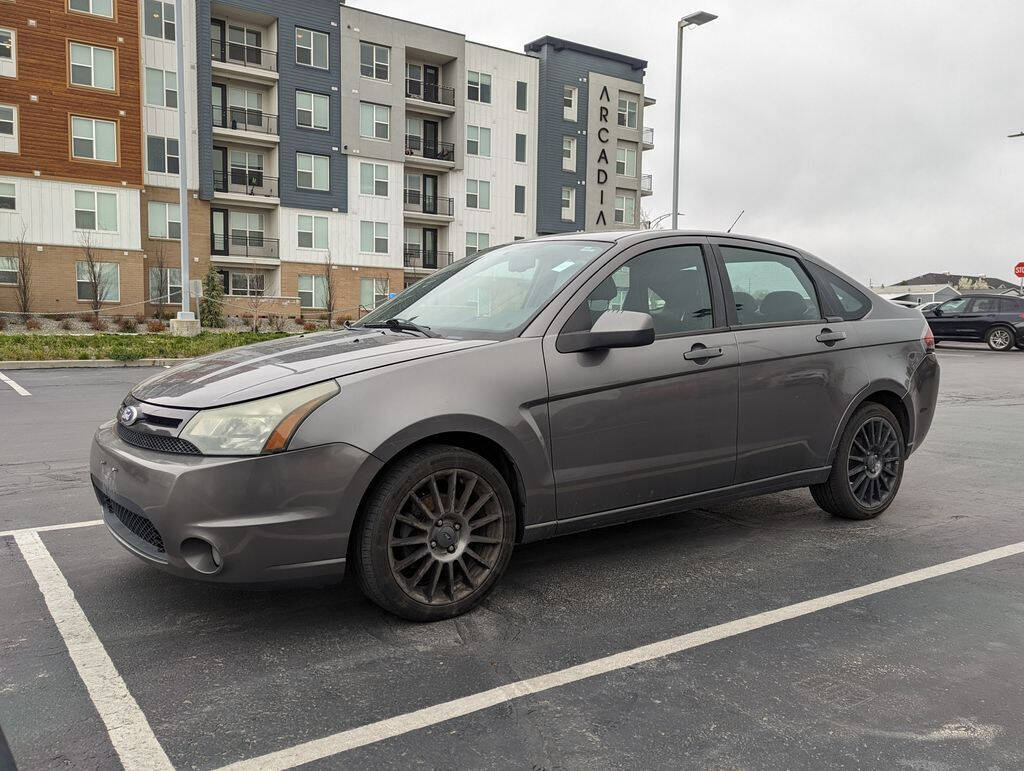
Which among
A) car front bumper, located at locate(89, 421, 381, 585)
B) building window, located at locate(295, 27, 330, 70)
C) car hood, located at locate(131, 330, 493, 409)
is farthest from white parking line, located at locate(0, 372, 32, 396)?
building window, located at locate(295, 27, 330, 70)

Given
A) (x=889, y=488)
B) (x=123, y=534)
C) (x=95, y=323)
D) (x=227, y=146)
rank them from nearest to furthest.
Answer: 1. (x=123, y=534)
2. (x=889, y=488)
3. (x=95, y=323)
4. (x=227, y=146)

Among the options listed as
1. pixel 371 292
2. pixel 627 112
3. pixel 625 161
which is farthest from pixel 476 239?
pixel 627 112

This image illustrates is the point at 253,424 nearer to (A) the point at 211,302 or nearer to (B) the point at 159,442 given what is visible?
(B) the point at 159,442

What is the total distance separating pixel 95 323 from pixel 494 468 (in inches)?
1167

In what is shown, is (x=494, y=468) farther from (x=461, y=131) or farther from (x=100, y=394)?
(x=461, y=131)

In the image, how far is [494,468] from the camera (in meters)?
3.62

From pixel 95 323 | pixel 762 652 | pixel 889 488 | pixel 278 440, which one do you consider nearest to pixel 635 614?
pixel 762 652

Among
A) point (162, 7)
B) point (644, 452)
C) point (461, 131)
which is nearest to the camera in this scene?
point (644, 452)

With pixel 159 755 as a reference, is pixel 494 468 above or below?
above

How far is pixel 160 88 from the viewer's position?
36938 mm

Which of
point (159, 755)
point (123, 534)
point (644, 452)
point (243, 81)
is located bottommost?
point (159, 755)

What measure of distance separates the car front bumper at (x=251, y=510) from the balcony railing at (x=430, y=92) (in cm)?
4409

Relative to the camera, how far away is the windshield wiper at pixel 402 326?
13.5ft

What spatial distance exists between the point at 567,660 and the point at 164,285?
3733 cm
